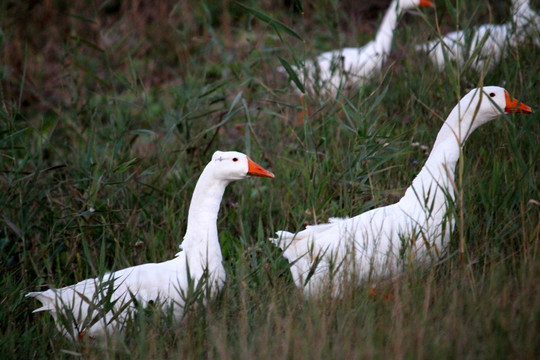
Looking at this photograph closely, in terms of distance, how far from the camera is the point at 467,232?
4102 millimetres

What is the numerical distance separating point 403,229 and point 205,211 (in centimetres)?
120

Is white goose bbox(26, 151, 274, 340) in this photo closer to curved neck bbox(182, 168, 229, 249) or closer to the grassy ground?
curved neck bbox(182, 168, 229, 249)

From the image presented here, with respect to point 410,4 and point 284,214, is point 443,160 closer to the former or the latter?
point 284,214

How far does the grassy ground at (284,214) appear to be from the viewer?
10.1 feet

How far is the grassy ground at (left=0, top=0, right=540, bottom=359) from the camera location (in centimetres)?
307

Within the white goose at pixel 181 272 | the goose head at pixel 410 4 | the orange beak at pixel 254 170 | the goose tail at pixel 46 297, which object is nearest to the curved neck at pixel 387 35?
the goose head at pixel 410 4

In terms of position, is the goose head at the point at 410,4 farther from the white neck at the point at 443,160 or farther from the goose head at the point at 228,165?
the goose head at the point at 228,165

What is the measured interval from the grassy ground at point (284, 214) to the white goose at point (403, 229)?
12 cm

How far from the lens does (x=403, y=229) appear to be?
400 cm

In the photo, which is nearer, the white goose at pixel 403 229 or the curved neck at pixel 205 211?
the white goose at pixel 403 229

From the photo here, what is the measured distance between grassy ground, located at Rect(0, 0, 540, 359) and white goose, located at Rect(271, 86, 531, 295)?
12 centimetres

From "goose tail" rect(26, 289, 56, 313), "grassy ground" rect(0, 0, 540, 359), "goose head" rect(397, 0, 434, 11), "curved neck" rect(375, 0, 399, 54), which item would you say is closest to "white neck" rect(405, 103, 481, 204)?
"grassy ground" rect(0, 0, 540, 359)

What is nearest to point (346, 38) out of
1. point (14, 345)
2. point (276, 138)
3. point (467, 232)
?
point (276, 138)

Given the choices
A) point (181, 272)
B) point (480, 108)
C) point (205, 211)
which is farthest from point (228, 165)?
point (480, 108)
